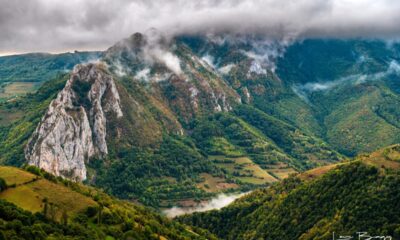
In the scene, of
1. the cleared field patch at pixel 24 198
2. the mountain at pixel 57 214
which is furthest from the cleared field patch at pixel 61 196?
the cleared field patch at pixel 24 198

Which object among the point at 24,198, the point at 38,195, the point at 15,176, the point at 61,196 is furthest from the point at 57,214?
the point at 15,176

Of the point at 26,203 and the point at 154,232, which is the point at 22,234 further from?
the point at 154,232

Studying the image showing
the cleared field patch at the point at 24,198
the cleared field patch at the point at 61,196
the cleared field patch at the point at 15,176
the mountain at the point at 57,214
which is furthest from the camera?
the cleared field patch at the point at 15,176

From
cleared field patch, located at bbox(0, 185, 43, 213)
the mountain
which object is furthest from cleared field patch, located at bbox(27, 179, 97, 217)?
cleared field patch, located at bbox(0, 185, 43, 213)

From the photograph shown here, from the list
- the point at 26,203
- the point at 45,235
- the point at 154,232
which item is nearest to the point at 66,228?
the point at 45,235

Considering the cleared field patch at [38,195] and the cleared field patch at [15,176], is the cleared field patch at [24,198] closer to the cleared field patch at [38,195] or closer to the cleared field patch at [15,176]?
the cleared field patch at [38,195]

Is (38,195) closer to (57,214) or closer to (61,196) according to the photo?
(61,196)

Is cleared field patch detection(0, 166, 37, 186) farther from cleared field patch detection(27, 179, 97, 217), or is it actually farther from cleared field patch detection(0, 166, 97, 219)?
cleared field patch detection(27, 179, 97, 217)
